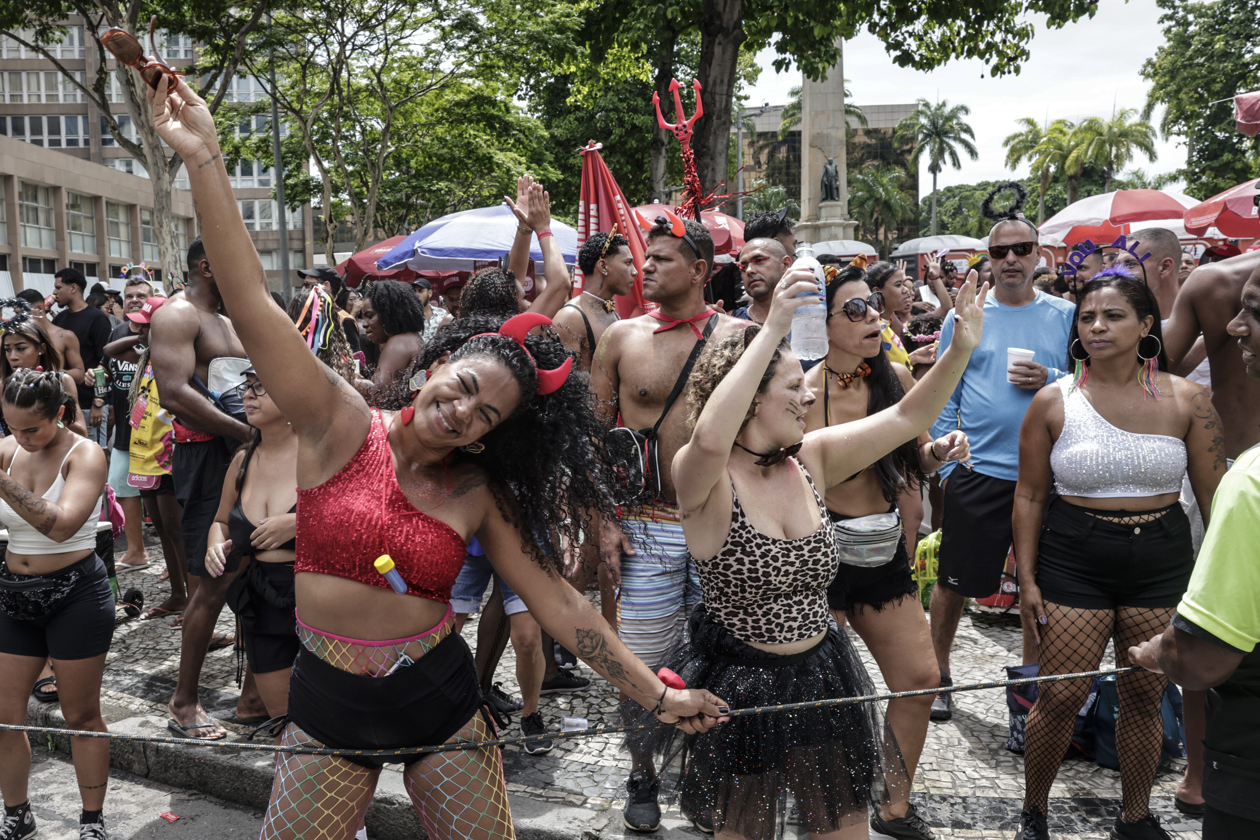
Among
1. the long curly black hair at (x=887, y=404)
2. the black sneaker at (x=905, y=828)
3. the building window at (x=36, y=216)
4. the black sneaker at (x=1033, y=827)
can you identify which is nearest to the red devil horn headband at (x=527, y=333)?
the long curly black hair at (x=887, y=404)

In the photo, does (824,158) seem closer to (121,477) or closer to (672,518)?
(121,477)

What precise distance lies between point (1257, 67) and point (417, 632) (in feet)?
111

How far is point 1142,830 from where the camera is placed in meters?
3.38

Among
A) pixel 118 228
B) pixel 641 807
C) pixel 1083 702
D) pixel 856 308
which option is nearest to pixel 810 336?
pixel 856 308

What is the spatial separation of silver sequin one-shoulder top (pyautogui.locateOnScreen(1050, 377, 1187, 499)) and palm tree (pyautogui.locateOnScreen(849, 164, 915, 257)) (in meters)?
71.8

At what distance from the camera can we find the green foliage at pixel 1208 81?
28.2 meters

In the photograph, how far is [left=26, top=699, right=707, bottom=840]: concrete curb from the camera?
3609mm

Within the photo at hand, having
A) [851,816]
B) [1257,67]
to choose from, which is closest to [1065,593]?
[851,816]

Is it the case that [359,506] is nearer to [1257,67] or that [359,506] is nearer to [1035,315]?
[1035,315]

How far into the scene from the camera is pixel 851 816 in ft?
8.82

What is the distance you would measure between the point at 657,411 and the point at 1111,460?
1.78 metres

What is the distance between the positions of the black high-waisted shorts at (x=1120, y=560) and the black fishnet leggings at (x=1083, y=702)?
5cm

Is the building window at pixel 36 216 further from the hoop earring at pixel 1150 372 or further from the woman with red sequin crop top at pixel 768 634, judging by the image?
the hoop earring at pixel 1150 372

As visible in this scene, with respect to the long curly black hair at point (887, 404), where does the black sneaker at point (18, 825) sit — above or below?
below
